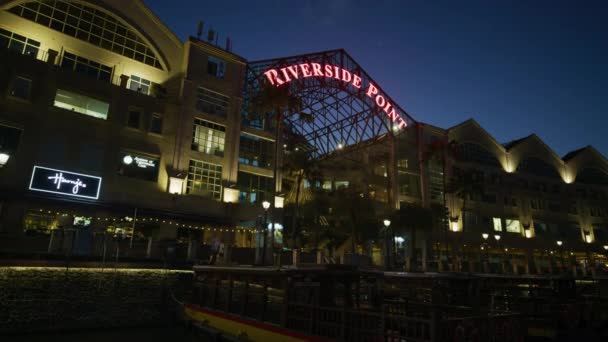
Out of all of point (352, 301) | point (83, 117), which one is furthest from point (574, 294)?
point (83, 117)

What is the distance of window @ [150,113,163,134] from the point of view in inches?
1321

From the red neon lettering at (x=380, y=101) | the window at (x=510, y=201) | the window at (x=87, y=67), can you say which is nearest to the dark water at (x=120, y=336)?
the window at (x=87, y=67)

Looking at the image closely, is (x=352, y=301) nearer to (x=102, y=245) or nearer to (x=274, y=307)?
(x=274, y=307)

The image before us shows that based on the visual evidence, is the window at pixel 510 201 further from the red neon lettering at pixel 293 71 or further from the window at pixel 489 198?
the red neon lettering at pixel 293 71

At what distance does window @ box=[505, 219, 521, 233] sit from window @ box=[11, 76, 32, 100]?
211ft

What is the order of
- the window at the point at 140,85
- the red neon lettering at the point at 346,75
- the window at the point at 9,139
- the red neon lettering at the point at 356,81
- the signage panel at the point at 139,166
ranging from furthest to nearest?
1. the red neon lettering at the point at 356,81
2. the red neon lettering at the point at 346,75
3. the window at the point at 140,85
4. the signage panel at the point at 139,166
5. the window at the point at 9,139

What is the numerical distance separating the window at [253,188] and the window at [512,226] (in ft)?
141

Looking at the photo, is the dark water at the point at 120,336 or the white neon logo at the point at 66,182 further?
the white neon logo at the point at 66,182

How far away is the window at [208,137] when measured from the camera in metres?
36.3

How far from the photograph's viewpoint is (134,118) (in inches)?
1292

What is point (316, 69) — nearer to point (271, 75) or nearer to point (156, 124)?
point (271, 75)

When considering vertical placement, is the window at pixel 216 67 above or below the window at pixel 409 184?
above

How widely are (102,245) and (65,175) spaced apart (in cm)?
746

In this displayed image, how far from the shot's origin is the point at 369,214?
45.3m
